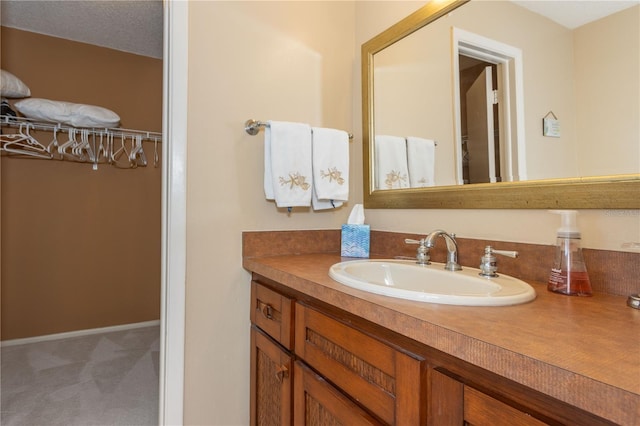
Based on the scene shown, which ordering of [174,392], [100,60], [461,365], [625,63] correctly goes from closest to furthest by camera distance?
1. [461,365]
2. [625,63]
3. [174,392]
4. [100,60]

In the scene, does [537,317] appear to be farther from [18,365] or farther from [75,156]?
[75,156]

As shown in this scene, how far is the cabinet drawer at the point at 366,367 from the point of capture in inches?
21.9

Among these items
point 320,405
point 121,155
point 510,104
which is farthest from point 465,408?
point 121,155

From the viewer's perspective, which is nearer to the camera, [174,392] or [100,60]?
[174,392]

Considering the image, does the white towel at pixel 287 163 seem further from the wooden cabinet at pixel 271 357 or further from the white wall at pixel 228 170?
the wooden cabinet at pixel 271 357

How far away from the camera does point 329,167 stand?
1.36m

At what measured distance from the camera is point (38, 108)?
7.25 ft

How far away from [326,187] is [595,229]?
86 cm

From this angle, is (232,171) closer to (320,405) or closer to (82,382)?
(320,405)

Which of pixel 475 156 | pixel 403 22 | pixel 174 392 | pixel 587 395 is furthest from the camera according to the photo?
pixel 403 22

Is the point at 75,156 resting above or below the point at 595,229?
above

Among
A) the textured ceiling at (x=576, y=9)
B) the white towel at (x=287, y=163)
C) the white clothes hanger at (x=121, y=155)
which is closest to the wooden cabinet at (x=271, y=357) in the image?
the white towel at (x=287, y=163)

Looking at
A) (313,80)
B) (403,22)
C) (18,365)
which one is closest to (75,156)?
(18,365)

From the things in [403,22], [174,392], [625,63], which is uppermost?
[403,22]
